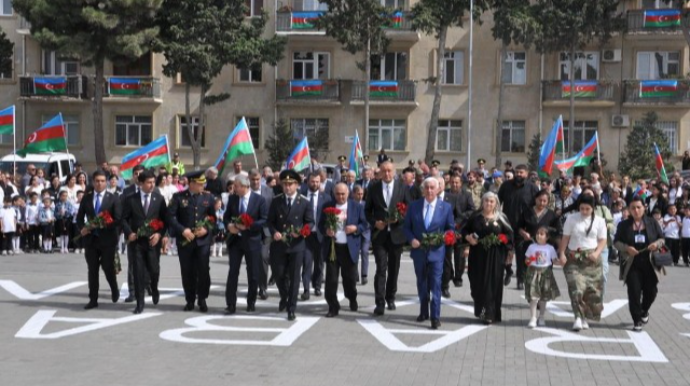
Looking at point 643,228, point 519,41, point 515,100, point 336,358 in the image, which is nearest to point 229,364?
point 336,358

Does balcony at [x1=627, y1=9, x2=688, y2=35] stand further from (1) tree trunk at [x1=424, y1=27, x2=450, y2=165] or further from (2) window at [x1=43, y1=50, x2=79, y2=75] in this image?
(2) window at [x1=43, y1=50, x2=79, y2=75]

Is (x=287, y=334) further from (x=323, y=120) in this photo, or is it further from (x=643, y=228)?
(x=323, y=120)

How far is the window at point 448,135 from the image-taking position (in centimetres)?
4134

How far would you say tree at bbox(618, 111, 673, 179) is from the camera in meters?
35.7

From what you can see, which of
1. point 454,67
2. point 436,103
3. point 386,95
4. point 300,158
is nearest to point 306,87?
point 386,95

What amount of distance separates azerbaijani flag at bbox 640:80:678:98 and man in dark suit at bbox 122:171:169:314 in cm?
3083

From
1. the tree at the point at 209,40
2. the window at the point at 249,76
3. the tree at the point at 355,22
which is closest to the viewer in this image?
the tree at the point at 209,40

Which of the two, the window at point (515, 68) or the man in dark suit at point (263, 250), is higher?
the window at point (515, 68)

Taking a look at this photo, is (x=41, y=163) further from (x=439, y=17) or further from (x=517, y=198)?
(x=517, y=198)

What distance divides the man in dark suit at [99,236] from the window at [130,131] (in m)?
29.2

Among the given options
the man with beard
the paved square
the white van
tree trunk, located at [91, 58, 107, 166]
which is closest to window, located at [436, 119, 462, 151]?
tree trunk, located at [91, 58, 107, 166]

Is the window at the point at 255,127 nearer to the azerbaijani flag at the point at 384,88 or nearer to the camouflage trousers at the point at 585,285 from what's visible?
the azerbaijani flag at the point at 384,88

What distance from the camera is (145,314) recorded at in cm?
1273

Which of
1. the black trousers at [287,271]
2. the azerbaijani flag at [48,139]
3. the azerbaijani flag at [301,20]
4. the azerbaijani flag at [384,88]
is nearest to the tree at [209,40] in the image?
the azerbaijani flag at [301,20]
